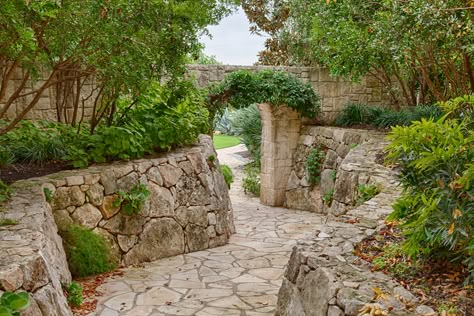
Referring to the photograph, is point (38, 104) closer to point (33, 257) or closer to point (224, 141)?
point (33, 257)

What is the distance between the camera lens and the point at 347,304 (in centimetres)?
267

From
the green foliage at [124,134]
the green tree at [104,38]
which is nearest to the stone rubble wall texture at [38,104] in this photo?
the green tree at [104,38]

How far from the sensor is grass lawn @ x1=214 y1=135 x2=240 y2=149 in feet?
58.5

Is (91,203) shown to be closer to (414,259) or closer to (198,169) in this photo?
(198,169)

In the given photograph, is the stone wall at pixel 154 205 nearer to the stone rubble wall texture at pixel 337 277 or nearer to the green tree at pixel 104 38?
the green tree at pixel 104 38

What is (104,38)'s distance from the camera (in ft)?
14.8

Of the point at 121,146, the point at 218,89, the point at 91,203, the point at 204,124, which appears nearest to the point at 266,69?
the point at 218,89

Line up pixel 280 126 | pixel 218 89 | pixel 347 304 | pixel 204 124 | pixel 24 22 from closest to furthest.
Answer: pixel 347 304, pixel 24 22, pixel 204 124, pixel 218 89, pixel 280 126

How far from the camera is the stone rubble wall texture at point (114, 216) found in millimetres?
3068

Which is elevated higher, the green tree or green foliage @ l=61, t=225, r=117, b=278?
the green tree

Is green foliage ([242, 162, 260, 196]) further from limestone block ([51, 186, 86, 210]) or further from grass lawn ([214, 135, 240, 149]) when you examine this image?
limestone block ([51, 186, 86, 210])

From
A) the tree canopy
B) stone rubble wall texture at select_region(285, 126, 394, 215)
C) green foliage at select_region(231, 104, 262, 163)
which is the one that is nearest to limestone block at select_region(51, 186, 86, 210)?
stone rubble wall texture at select_region(285, 126, 394, 215)

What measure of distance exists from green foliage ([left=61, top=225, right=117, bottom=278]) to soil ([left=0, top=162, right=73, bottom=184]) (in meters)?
0.78

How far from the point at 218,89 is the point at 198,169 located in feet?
10.2
